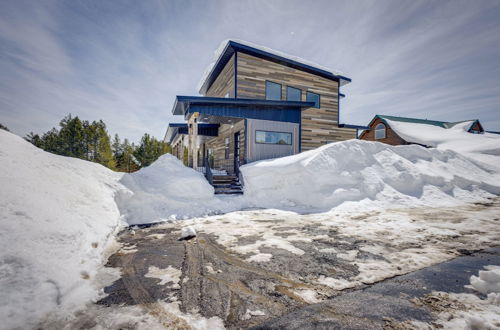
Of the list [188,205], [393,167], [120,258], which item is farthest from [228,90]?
[120,258]

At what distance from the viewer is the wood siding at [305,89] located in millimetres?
14383

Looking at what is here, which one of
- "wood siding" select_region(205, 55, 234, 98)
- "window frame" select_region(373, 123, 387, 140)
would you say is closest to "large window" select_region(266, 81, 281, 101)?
"wood siding" select_region(205, 55, 234, 98)

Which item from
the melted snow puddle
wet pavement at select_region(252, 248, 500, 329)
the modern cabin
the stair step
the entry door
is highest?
the modern cabin

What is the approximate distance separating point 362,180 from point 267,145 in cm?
601

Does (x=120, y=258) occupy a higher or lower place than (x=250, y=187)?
lower

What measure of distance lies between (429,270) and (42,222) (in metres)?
6.02

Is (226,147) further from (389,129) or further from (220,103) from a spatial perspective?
(389,129)

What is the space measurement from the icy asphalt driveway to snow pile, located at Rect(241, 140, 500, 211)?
2.61 meters

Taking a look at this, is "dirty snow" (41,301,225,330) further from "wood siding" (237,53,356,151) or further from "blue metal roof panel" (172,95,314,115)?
"wood siding" (237,53,356,151)

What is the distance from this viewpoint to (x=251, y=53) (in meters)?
14.5

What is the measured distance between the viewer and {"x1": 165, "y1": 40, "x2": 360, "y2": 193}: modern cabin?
1178cm

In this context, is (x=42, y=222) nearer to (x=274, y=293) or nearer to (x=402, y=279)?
(x=274, y=293)

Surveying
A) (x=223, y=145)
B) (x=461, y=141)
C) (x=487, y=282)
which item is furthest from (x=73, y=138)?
(x=461, y=141)

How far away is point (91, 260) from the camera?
3207mm
